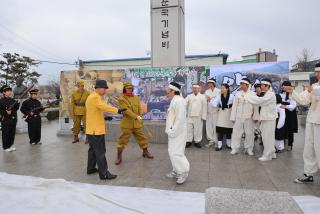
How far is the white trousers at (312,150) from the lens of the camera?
4.84 m

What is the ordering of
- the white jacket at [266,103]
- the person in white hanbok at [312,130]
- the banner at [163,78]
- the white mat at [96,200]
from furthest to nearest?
the banner at [163,78], the white jacket at [266,103], the person in white hanbok at [312,130], the white mat at [96,200]

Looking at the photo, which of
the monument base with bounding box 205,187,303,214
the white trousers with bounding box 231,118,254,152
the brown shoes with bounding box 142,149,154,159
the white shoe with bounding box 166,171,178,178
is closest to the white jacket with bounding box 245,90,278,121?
the white trousers with bounding box 231,118,254,152

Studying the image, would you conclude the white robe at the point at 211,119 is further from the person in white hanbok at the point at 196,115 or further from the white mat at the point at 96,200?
the white mat at the point at 96,200

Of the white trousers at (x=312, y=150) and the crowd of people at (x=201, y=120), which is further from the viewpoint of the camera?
the crowd of people at (x=201, y=120)

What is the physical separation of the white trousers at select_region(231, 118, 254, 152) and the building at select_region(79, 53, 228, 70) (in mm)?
12400

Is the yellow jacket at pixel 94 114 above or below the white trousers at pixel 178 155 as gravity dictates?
above

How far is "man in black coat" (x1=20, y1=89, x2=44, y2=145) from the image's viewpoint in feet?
29.0

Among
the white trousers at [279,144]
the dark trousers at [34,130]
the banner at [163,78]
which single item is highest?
the banner at [163,78]

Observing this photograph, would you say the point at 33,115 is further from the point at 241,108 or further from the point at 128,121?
the point at 241,108

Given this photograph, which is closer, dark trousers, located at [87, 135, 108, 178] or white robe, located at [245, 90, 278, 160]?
dark trousers, located at [87, 135, 108, 178]

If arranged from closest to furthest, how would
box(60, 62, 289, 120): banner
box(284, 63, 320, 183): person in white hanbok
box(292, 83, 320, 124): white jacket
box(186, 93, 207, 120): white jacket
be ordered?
1. box(292, 83, 320, 124): white jacket
2. box(284, 63, 320, 183): person in white hanbok
3. box(186, 93, 207, 120): white jacket
4. box(60, 62, 289, 120): banner

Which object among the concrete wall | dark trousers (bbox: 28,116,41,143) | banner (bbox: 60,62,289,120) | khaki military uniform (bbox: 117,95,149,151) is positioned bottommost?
dark trousers (bbox: 28,116,41,143)

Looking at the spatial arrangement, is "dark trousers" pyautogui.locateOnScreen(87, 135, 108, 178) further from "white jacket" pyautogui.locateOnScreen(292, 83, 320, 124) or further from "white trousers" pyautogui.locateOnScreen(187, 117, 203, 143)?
"white jacket" pyautogui.locateOnScreen(292, 83, 320, 124)

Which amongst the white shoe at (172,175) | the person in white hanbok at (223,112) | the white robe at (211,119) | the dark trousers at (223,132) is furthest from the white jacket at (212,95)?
the white shoe at (172,175)
